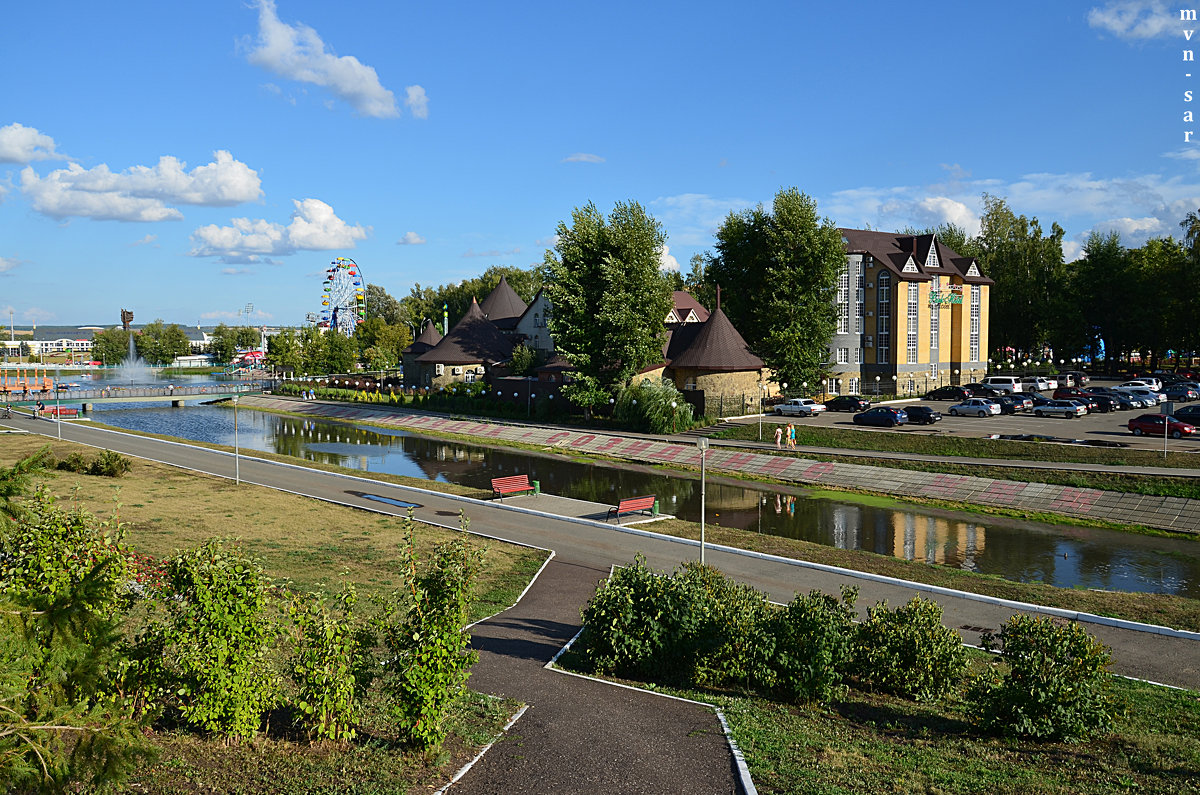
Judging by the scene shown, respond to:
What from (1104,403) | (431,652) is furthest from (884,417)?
(431,652)

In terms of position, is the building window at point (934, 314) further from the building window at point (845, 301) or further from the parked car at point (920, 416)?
the parked car at point (920, 416)

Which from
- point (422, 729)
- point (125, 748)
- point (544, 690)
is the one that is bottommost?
point (544, 690)

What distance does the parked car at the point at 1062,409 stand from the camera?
48969mm

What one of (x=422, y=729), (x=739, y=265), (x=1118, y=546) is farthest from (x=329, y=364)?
(x=422, y=729)

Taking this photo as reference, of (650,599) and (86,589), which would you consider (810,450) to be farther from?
(86,589)

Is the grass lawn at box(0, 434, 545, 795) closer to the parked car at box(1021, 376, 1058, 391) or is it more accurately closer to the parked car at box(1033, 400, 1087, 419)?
the parked car at box(1033, 400, 1087, 419)

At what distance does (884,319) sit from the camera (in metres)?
69.1

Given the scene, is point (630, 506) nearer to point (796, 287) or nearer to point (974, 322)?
point (796, 287)

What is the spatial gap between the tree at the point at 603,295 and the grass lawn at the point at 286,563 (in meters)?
26.9

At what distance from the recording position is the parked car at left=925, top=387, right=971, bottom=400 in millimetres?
61781

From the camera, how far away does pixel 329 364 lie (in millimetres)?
97562

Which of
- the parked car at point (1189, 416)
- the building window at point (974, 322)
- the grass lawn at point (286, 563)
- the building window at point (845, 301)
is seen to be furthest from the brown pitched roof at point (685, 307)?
the grass lawn at point (286, 563)

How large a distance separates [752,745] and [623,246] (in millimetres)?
46564

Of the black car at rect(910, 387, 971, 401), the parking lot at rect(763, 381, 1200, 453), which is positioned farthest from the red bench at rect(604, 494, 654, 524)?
the black car at rect(910, 387, 971, 401)
